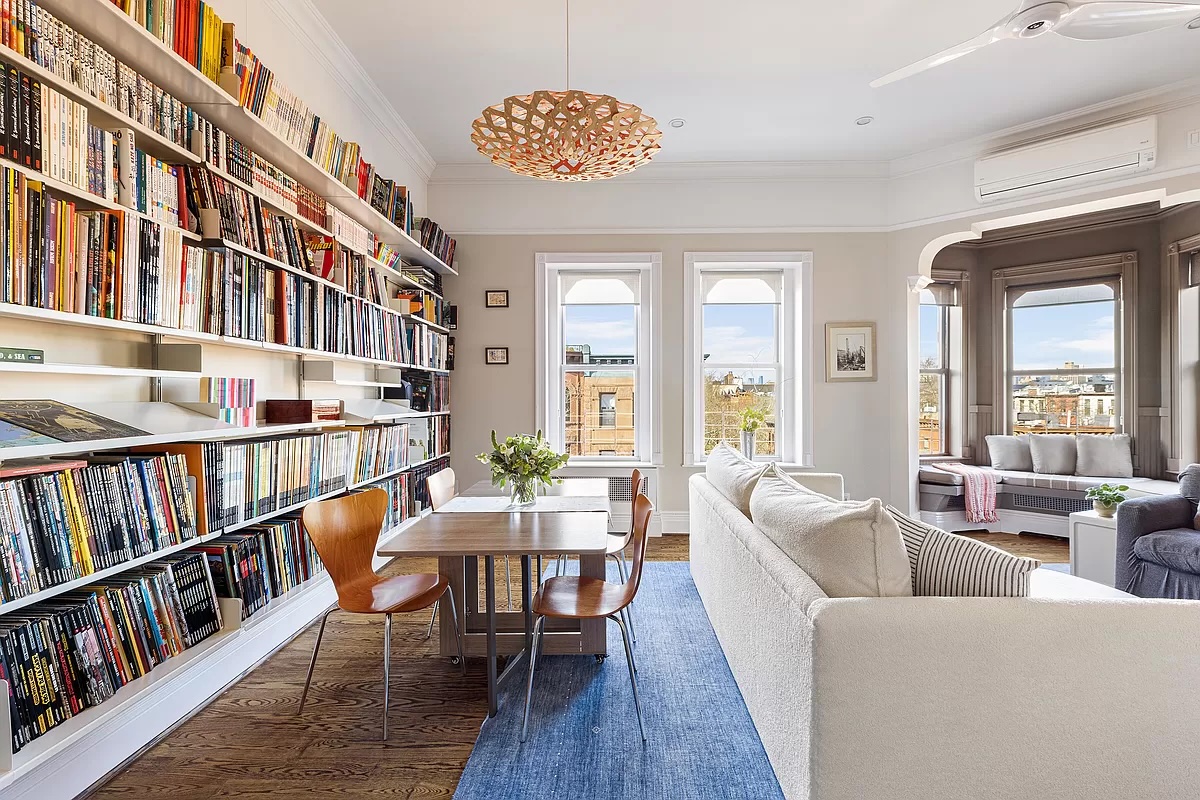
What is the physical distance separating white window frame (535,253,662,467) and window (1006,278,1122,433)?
3.61 metres

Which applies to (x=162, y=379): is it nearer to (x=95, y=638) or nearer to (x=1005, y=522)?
(x=95, y=638)

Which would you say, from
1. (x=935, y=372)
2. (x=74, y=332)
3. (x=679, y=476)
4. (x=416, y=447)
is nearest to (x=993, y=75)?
(x=935, y=372)

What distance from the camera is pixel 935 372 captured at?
238 inches

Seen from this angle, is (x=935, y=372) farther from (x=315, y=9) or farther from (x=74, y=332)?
(x=74, y=332)

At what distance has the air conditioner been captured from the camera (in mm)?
3998

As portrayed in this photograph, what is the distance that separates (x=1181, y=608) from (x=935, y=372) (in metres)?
5.12

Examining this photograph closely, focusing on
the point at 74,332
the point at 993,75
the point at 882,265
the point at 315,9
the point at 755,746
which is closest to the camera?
the point at 74,332

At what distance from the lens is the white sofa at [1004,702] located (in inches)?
53.8

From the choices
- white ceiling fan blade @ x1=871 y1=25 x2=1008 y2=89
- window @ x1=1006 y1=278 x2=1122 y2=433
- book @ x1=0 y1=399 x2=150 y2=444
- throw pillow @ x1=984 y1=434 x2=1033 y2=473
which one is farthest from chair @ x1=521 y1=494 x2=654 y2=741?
window @ x1=1006 y1=278 x2=1122 y2=433

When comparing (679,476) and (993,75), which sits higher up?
(993,75)

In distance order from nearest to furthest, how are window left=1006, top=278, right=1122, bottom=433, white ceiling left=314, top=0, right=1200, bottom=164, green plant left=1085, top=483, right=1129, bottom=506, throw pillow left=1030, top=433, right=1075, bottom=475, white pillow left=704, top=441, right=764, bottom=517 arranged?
1. white pillow left=704, top=441, right=764, bottom=517
2. white ceiling left=314, top=0, right=1200, bottom=164
3. green plant left=1085, top=483, right=1129, bottom=506
4. throw pillow left=1030, top=433, right=1075, bottom=475
5. window left=1006, top=278, right=1122, bottom=433

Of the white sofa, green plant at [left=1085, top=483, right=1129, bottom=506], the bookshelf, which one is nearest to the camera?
the white sofa

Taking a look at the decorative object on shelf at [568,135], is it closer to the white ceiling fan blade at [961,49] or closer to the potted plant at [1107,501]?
the white ceiling fan blade at [961,49]

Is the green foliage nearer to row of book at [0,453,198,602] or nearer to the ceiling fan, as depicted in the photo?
row of book at [0,453,198,602]
